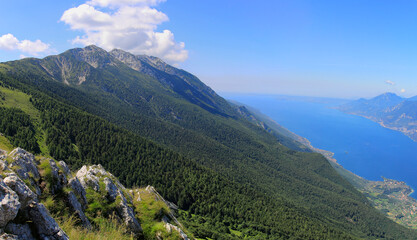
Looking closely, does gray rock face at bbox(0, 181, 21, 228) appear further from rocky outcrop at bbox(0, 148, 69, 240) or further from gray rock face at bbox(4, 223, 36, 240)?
gray rock face at bbox(4, 223, 36, 240)

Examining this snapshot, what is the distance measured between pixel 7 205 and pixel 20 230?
1.43 meters

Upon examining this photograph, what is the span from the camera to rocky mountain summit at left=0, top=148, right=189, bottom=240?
7.71 metres

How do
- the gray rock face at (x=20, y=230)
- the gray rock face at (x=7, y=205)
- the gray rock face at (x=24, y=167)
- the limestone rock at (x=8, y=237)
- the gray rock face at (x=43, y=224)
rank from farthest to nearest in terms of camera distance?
1. the gray rock face at (x=24, y=167)
2. the gray rock face at (x=43, y=224)
3. the gray rock face at (x=20, y=230)
4. the gray rock face at (x=7, y=205)
5. the limestone rock at (x=8, y=237)

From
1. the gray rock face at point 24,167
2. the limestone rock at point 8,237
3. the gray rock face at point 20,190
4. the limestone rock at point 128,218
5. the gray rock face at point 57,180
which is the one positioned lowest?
the limestone rock at point 128,218

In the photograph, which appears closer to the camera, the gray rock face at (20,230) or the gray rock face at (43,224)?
the gray rock face at (20,230)

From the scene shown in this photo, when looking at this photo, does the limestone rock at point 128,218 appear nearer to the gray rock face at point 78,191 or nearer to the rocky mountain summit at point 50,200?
the rocky mountain summit at point 50,200

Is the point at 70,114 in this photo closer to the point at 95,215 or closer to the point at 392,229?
the point at 95,215

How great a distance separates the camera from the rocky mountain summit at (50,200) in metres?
7.71

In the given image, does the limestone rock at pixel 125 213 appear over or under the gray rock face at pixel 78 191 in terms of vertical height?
under

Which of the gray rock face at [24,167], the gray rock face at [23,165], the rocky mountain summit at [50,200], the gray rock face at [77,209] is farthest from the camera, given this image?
the gray rock face at [77,209]

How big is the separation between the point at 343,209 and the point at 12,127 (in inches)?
9758

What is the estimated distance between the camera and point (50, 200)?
13000 mm

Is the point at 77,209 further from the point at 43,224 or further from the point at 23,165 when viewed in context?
the point at 43,224

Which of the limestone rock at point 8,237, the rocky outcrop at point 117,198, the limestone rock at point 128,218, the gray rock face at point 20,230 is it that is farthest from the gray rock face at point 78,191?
the limestone rock at point 8,237
